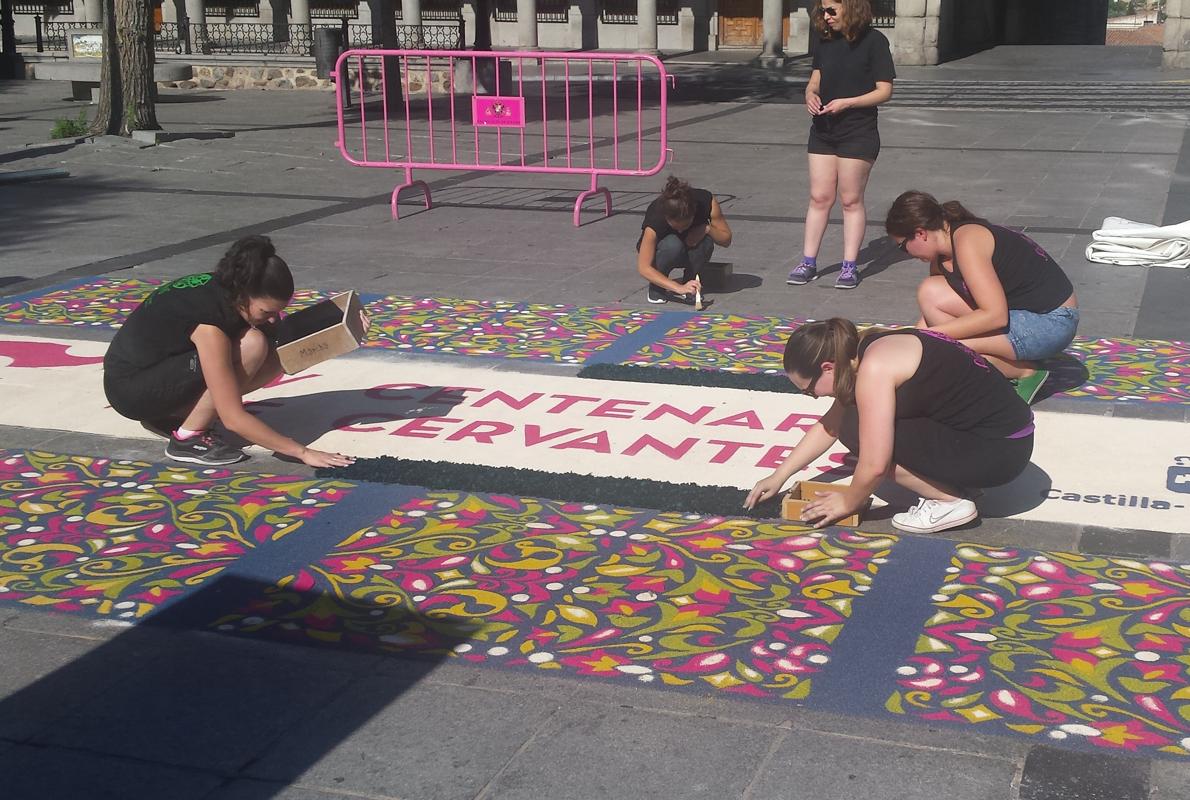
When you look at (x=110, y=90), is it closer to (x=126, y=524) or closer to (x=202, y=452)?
(x=202, y=452)

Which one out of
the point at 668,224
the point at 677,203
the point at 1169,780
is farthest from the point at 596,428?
the point at 1169,780

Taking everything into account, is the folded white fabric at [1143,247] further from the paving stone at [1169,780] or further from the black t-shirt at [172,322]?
the paving stone at [1169,780]

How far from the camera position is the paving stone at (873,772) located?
10.9 feet

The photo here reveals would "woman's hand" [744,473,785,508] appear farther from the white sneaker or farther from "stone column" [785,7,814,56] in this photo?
"stone column" [785,7,814,56]

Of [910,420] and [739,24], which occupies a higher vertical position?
[739,24]

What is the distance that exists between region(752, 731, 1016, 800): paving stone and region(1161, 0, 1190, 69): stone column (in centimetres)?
2723

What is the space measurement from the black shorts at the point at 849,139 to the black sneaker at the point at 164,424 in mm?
4460

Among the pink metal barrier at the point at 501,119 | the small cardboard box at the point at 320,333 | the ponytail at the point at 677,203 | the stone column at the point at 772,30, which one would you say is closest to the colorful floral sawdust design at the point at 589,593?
the small cardboard box at the point at 320,333

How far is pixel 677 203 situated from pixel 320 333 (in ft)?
10.7

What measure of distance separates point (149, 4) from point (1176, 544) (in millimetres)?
15213

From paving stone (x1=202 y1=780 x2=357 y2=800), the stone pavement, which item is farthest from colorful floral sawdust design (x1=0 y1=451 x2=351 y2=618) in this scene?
→ paving stone (x1=202 y1=780 x2=357 y2=800)

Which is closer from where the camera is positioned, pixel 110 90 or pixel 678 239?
pixel 678 239

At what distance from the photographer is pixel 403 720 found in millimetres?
3707

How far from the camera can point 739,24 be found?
36.8 metres
